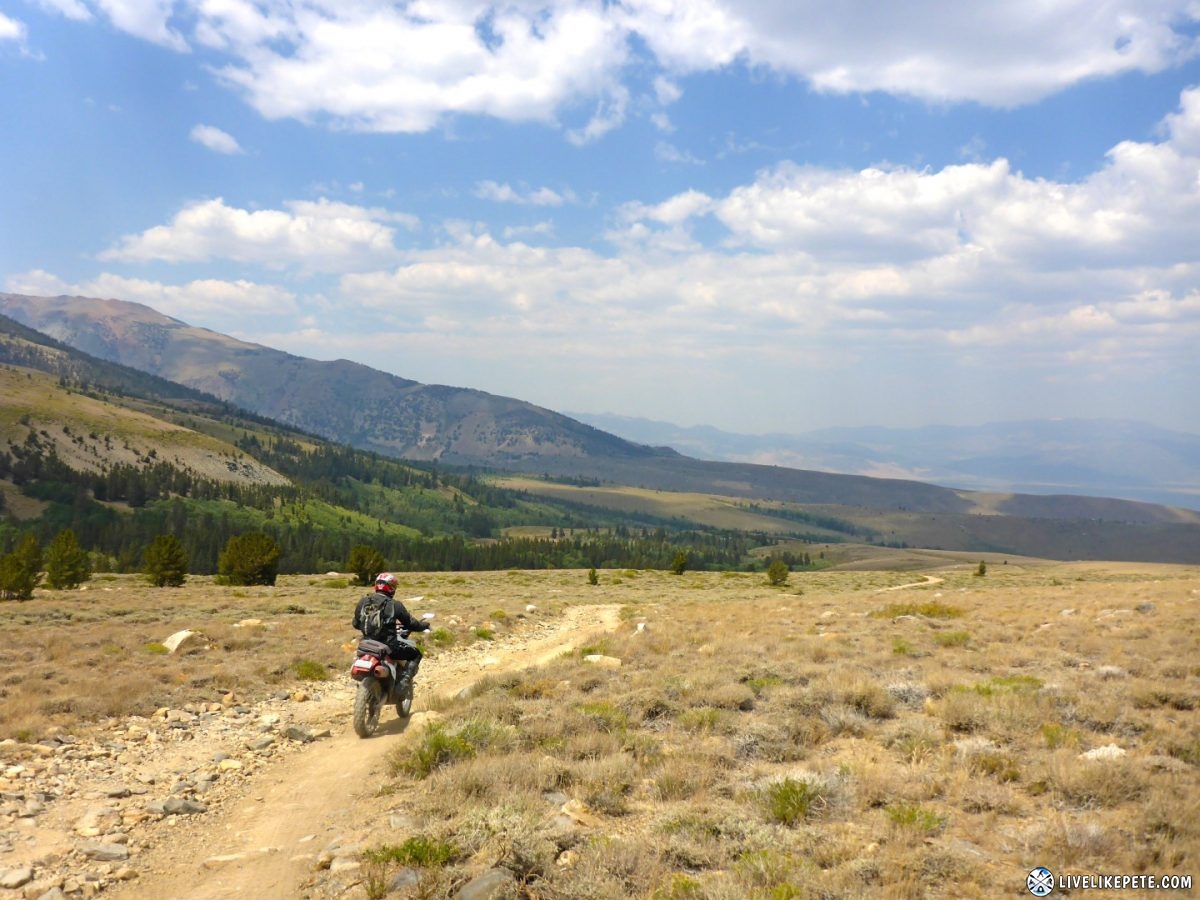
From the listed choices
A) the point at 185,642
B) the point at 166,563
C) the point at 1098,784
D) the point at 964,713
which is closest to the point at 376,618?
the point at 185,642

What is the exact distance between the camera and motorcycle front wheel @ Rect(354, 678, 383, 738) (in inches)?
503

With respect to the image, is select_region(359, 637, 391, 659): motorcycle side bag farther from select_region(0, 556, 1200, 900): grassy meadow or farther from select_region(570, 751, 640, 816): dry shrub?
select_region(570, 751, 640, 816): dry shrub

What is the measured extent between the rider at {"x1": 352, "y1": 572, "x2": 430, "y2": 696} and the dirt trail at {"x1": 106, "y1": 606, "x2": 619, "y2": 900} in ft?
3.76

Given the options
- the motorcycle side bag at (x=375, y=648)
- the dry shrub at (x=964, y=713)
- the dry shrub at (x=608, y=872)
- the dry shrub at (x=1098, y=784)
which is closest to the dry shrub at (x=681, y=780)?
the dry shrub at (x=608, y=872)

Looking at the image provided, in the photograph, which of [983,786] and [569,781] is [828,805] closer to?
[983,786]

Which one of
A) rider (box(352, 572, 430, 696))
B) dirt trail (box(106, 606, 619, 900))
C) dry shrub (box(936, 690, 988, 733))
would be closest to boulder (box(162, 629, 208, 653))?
dirt trail (box(106, 606, 619, 900))

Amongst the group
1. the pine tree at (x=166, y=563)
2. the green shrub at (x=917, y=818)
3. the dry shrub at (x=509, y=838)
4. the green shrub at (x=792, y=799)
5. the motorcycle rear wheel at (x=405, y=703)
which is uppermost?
the green shrub at (x=917, y=818)

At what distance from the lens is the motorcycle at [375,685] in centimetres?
1291

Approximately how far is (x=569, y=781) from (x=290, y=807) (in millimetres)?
4045

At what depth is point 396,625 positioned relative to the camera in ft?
46.5

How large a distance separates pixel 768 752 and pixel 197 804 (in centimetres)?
844

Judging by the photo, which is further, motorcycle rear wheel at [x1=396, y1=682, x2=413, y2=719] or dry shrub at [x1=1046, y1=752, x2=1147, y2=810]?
motorcycle rear wheel at [x1=396, y1=682, x2=413, y2=719]

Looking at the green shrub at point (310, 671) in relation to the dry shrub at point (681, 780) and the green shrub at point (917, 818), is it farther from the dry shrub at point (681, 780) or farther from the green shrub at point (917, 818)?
the green shrub at point (917, 818)

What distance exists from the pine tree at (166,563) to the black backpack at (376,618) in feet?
186
